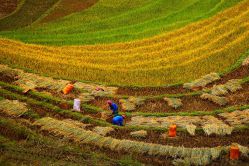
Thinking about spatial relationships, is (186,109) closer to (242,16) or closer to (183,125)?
(183,125)

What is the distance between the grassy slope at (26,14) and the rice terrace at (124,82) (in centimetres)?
4

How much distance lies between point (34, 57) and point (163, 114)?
15.3 feet

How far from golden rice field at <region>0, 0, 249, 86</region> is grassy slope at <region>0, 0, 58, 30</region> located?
2239 millimetres

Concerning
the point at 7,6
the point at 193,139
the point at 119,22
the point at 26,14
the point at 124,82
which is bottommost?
the point at 193,139

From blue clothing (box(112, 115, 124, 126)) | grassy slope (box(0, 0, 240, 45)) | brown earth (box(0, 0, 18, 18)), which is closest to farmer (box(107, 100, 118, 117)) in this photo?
blue clothing (box(112, 115, 124, 126))

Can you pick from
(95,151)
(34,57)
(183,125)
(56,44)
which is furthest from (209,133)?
(56,44)

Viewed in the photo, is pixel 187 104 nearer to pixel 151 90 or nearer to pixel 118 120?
pixel 151 90

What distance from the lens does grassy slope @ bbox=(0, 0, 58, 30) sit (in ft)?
54.3

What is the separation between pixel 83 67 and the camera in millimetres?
12445

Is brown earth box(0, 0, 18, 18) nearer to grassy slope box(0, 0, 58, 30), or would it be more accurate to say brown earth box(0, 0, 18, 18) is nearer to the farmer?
grassy slope box(0, 0, 58, 30)

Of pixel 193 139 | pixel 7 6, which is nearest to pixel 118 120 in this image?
pixel 193 139

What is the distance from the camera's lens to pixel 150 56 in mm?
13492

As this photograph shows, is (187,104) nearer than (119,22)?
Yes

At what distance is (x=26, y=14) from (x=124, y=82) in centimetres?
725
